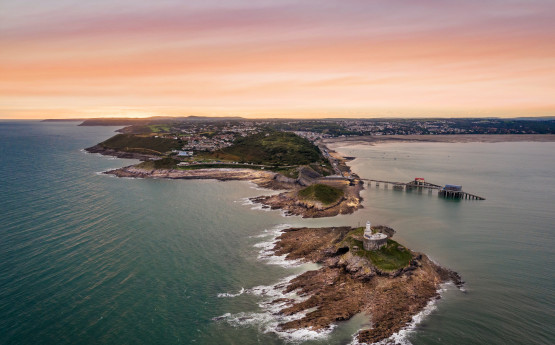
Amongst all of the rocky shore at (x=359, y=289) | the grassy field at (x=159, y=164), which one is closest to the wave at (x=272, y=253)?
the rocky shore at (x=359, y=289)

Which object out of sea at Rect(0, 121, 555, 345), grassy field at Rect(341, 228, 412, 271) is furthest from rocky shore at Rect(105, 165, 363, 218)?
grassy field at Rect(341, 228, 412, 271)

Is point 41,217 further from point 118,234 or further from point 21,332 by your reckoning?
point 21,332

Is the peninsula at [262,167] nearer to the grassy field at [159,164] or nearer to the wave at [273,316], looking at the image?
the grassy field at [159,164]

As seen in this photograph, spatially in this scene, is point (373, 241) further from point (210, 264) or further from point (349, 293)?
point (210, 264)

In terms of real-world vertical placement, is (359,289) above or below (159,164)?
below

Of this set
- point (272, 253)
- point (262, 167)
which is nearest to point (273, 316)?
point (272, 253)

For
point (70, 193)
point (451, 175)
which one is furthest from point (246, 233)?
point (451, 175)
